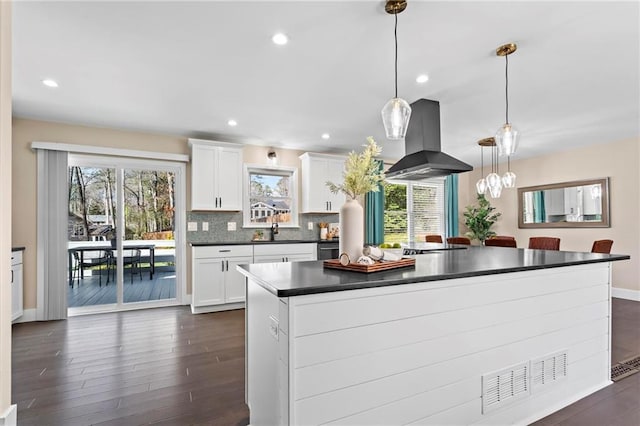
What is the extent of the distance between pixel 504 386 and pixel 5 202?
318 cm

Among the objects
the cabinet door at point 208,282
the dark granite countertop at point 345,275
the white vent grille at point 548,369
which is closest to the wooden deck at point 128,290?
the cabinet door at point 208,282

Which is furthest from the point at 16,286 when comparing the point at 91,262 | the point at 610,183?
the point at 610,183

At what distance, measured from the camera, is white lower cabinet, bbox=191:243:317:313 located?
4.52m

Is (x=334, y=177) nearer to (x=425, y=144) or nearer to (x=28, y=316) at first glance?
(x=425, y=144)

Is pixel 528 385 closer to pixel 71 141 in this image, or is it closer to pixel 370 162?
pixel 370 162

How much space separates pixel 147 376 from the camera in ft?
8.51

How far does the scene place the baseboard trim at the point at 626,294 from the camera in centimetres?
507

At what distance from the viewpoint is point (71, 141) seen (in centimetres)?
434

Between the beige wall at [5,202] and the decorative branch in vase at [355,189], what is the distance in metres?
1.89

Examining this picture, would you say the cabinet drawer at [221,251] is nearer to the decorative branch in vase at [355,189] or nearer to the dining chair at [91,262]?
the dining chair at [91,262]

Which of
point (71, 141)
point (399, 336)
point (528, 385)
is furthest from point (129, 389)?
point (71, 141)

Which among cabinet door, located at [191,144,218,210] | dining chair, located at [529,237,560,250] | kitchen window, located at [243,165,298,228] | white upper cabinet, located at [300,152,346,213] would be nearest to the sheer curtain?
cabinet door, located at [191,144,218,210]

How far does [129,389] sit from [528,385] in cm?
278

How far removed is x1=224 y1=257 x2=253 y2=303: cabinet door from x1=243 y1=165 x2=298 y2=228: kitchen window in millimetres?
842
